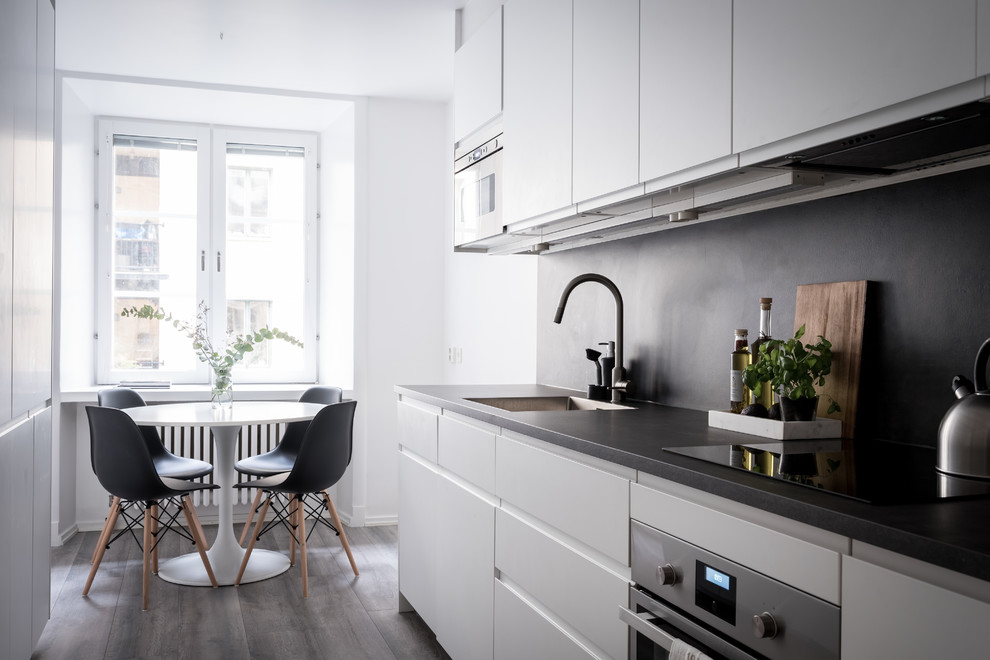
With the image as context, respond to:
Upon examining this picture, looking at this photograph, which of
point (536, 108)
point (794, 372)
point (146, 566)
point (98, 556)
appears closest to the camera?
point (794, 372)

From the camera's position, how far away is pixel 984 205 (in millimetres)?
1513

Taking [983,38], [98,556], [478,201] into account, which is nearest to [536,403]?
[478,201]

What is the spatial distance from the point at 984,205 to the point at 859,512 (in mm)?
813

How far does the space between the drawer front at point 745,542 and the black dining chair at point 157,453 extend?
A: 3.11m

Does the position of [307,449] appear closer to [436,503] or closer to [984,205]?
[436,503]

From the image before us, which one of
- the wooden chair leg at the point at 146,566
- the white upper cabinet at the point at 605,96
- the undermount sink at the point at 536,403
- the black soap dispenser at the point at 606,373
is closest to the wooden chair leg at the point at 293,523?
the wooden chair leg at the point at 146,566

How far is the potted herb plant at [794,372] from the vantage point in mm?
1674

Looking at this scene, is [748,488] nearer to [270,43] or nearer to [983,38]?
[983,38]

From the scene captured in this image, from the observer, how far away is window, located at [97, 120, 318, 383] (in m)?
5.39

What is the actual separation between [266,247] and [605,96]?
3906mm

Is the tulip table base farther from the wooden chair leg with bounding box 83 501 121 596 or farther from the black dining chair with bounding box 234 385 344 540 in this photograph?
the wooden chair leg with bounding box 83 501 121 596

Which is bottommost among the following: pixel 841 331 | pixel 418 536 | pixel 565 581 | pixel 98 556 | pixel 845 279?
pixel 98 556

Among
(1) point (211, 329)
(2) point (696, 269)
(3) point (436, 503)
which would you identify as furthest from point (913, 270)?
(1) point (211, 329)

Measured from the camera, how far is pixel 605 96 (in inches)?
88.2
